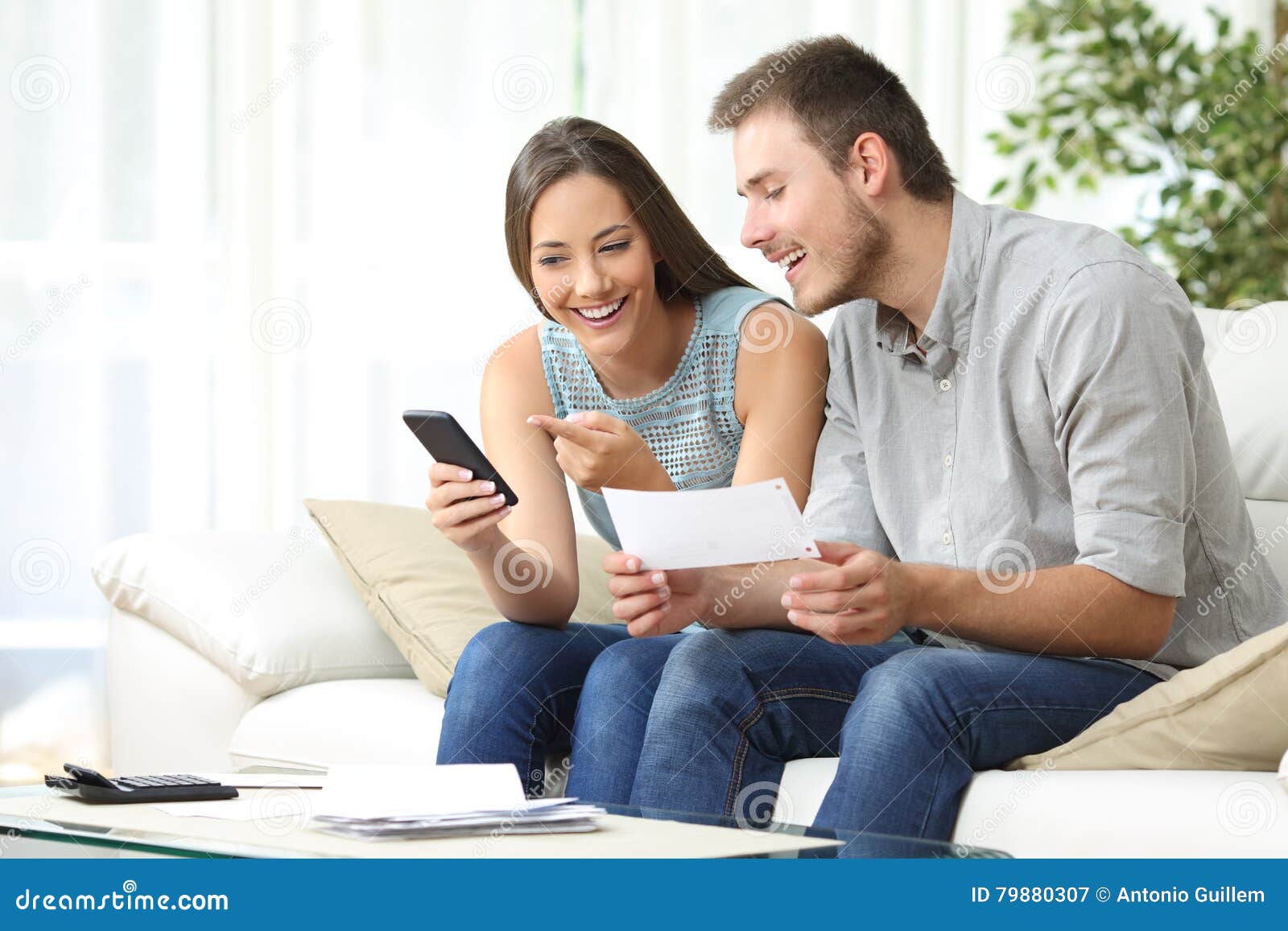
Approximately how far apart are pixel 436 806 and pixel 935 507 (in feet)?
2.40

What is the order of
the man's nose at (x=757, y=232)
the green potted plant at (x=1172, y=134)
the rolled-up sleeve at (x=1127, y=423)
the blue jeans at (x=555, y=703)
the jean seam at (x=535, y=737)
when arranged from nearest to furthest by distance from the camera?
the rolled-up sleeve at (x=1127, y=423) → the blue jeans at (x=555, y=703) → the jean seam at (x=535, y=737) → the man's nose at (x=757, y=232) → the green potted plant at (x=1172, y=134)

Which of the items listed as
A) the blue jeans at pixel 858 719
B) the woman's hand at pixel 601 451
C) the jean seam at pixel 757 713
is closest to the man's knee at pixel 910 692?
the blue jeans at pixel 858 719

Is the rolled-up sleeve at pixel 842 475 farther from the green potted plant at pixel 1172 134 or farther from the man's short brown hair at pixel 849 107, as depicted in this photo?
the green potted plant at pixel 1172 134

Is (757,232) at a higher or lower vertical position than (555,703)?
higher

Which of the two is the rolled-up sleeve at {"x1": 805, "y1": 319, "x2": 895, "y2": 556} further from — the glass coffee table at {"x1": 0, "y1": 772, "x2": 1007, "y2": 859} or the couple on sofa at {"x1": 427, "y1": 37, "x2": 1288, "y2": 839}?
the glass coffee table at {"x1": 0, "y1": 772, "x2": 1007, "y2": 859}

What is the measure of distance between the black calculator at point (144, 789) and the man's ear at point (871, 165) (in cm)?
95

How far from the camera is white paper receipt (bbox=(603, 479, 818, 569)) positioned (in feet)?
4.25

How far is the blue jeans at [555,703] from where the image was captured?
1.46m

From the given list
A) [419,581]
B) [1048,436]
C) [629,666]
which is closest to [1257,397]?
[1048,436]

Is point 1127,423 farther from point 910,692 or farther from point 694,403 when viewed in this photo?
point 694,403

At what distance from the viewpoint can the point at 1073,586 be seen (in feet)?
4.47

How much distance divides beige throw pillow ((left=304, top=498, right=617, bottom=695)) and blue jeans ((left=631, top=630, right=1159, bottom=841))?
0.56m

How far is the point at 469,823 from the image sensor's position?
1.04 meters
